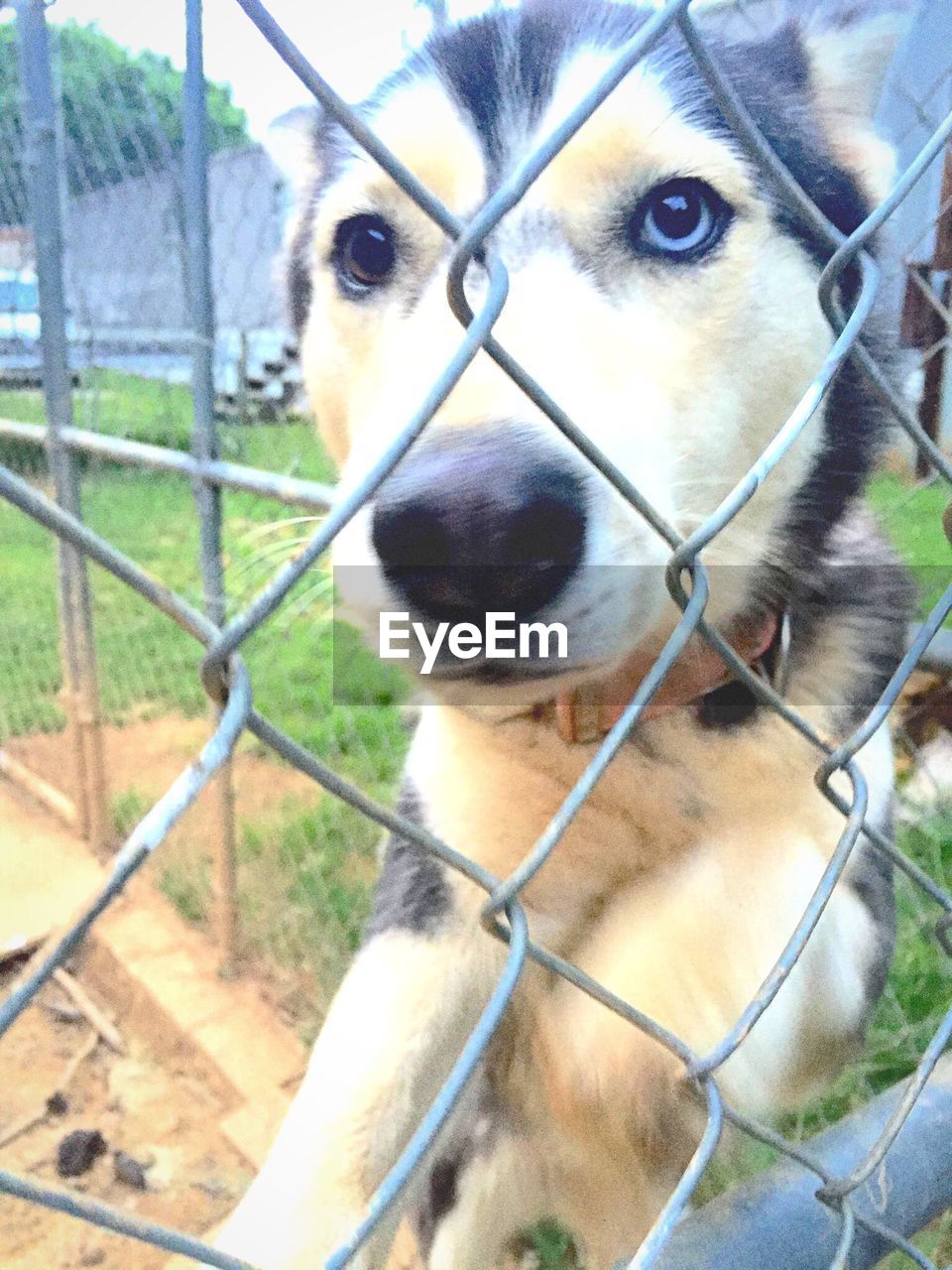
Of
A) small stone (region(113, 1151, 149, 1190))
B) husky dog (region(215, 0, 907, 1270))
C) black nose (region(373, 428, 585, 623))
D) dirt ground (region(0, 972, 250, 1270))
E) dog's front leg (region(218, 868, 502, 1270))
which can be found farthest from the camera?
small stone (region(113, 1151, 149, 1190))

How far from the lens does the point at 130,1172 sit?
1769 millimetres

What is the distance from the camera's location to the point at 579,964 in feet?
4.10

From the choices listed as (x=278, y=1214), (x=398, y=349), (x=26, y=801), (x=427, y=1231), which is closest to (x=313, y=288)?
→ (x=398, y=349)

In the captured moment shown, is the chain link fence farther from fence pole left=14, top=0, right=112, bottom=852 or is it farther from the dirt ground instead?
the dirt ground

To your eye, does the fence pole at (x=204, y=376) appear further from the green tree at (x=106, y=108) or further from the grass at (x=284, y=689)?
the green tree at (x=106, y=108)

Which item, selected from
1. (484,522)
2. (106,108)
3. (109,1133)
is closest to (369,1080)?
(484,522)

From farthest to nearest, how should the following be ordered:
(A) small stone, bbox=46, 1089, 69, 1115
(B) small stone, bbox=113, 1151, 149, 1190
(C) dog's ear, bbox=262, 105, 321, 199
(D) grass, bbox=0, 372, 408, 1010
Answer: (D) grass, bbox=0, 372, 408, 1010 < (A) small stone, bbox=46, 1089, 69, 1115 < (B) small stone, bbox=113, 1151, 149, 1190 < (C) dog's ear, bbox=262, 105, 321, 199

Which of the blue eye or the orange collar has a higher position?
the blue eye

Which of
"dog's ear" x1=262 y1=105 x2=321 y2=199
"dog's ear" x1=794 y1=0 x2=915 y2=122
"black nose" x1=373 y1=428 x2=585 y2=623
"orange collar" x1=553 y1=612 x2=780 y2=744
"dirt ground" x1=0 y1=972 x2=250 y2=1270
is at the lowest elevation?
"dirt ground" x1=0 y1=972 x2=250 y2=1270

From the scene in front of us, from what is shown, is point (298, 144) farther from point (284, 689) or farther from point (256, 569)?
point (284, 689)

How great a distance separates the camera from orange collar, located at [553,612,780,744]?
3.86ft

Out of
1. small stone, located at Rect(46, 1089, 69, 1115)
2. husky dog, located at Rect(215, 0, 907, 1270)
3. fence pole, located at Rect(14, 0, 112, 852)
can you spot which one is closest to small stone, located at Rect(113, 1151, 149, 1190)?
small stone, located at Rect(46, 1089, 69, 1115)

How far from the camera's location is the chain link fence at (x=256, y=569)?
513mm

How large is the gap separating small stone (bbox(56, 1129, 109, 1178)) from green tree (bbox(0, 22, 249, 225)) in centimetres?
193
